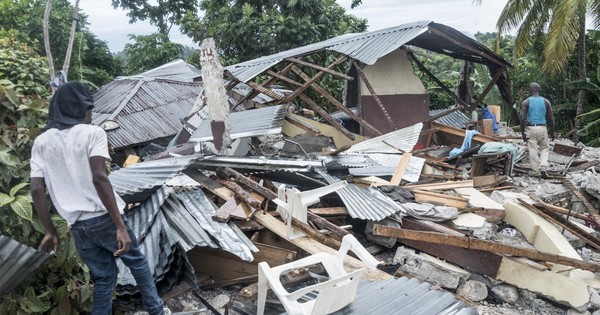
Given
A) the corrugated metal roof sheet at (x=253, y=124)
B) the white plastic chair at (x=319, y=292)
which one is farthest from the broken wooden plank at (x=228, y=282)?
the corrugated metal roof sheet at (x=253, y=124)

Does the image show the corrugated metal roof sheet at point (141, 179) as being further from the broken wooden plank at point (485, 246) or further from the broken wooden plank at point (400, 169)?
the broken wooden plank at point (400, 169)

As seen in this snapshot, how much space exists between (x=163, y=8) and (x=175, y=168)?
2208cm

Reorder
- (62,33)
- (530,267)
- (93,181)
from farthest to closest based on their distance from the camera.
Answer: (62,33), (530,267), (93,181)

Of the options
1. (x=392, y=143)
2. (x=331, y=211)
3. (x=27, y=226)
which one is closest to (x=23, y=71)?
(x=27, y=226)

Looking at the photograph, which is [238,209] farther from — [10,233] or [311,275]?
[10,233]

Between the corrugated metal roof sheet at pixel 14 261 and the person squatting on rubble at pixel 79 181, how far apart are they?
22 centimetres

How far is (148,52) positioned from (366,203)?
18.9 metres

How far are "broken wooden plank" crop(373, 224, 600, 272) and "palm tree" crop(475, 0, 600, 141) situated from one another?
27.2 feet

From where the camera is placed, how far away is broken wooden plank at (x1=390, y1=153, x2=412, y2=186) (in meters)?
6.41

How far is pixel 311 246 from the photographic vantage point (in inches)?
163

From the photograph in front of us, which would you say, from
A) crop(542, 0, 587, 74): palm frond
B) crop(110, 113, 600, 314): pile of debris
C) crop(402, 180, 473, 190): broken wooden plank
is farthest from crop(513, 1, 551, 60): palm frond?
crop(402, 180, 473, 190): broken wooden plank

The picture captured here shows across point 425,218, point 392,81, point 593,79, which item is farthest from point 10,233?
point 593,79

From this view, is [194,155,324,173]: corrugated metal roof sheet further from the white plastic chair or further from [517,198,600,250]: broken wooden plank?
[517,198,600,250]: broken wooden plank

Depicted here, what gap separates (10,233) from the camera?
295 cm
